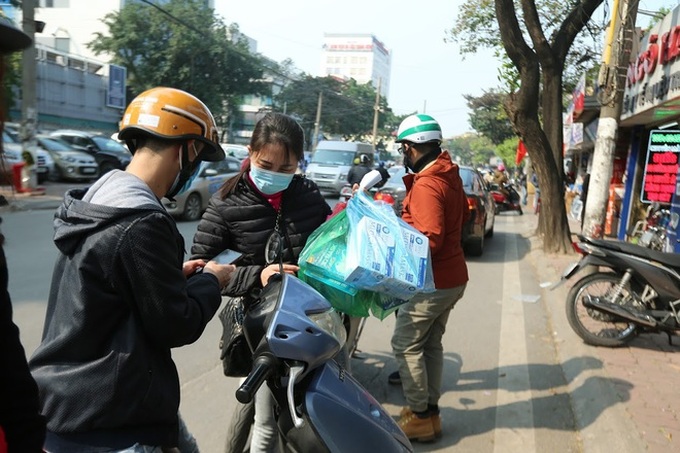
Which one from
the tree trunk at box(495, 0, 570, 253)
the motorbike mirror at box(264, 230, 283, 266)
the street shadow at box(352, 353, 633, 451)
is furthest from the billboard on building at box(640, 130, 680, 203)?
the motorbike mirror at box(264, 230, 283, 266)

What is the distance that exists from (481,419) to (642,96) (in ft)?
21.6

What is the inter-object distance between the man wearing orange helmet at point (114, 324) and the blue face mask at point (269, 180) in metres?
0.94

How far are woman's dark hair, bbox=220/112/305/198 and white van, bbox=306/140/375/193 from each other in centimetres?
1551

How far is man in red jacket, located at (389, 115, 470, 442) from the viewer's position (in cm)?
312

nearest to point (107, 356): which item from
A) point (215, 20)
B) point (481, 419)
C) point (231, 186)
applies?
point (231, 186)

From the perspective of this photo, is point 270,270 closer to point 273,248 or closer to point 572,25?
point 273,248

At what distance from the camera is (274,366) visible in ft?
5.01

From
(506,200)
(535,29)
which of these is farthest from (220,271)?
(506,200)

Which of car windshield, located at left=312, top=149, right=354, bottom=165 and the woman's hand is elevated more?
car windshield, located at left=312, top=149, right=354, bottom=165

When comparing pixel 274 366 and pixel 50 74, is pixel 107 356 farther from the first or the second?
pixel 50 74

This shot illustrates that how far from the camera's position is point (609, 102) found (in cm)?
641

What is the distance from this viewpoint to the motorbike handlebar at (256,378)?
4.72 feet

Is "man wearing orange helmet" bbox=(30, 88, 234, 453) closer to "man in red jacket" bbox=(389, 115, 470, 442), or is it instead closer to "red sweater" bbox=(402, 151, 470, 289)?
"red sweater" bbox=(402, 151, 470, 289)

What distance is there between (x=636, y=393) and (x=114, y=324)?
3.65 metres
